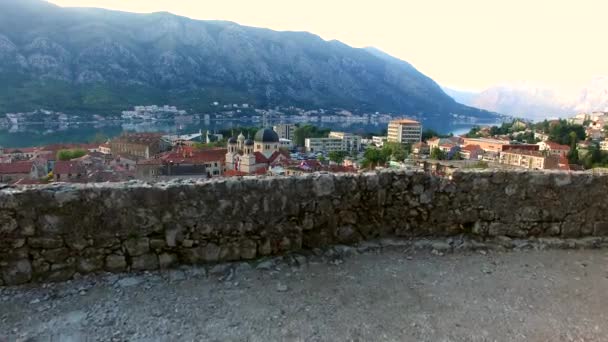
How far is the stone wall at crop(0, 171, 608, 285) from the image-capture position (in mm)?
3814

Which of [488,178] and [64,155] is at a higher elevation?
[488,178]

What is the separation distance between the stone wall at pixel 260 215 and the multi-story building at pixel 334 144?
8746 cm

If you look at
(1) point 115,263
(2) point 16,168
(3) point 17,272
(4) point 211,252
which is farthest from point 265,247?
(2) point 16,168

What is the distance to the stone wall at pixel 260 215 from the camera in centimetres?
381

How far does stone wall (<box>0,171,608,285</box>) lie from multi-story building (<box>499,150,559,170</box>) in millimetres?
40593

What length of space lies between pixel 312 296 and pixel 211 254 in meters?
1.24

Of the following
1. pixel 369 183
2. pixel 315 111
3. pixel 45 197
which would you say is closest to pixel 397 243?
pixel 369 183

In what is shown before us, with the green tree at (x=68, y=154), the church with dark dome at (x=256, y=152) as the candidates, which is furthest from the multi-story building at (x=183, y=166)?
the green tree at (x=68, y=154)

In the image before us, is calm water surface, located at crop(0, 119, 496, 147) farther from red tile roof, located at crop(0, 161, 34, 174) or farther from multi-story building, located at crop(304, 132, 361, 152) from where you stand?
red tile roof, located at crop(0, 161, 34, 174)

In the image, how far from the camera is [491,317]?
347cm

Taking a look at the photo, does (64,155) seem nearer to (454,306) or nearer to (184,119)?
(454,306)

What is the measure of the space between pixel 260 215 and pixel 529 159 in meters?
52.9

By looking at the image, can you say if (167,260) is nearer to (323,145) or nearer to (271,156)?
(271,156)

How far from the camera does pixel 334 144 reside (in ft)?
317
